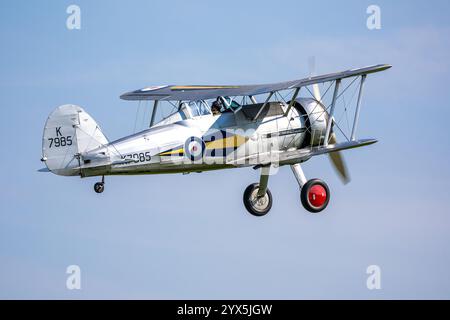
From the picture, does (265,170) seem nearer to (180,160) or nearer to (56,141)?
(180,160)

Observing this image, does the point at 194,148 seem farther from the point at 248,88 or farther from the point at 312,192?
the point at 312,192

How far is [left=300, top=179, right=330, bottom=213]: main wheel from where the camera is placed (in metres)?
31.2

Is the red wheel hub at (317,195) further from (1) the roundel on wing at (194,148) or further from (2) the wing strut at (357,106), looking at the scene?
(1) the roundel on wing at (194,148)

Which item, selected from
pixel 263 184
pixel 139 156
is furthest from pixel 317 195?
pixel 139 156

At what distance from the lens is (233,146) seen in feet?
99.0

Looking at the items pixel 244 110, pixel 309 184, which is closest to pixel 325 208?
pixel 309 184

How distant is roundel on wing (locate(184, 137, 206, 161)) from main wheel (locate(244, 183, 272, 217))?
2125mm

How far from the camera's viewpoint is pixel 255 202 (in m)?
31.6

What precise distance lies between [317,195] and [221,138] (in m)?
2.42

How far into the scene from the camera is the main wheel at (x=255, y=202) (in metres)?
31.6

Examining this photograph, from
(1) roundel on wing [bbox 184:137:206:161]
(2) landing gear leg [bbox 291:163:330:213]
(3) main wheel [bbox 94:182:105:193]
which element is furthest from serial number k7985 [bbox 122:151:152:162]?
(2) landing gear leg [bbox 291:163:330:213]

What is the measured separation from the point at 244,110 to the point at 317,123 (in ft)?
5.35

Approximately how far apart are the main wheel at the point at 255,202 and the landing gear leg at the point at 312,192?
0.78 m

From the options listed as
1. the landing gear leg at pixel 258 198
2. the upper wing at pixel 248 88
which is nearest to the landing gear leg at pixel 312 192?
the landing gear leg at pixel 258 198
